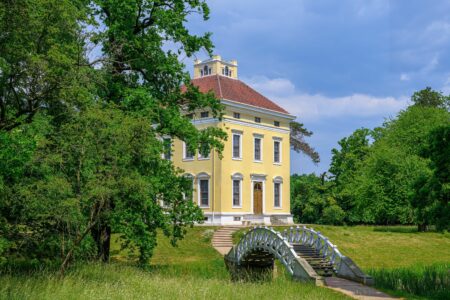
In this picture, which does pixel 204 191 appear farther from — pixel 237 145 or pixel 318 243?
pixel 318 243

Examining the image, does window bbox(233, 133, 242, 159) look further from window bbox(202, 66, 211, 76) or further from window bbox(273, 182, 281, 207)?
window bbox(202, 66, 211, 76)

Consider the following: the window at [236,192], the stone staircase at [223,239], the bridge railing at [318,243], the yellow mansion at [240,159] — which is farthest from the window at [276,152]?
the bridge railing at [318,243]

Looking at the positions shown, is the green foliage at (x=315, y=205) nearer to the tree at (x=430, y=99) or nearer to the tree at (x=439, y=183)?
the tree at (x=430, y=99)

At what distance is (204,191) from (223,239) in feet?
22.3

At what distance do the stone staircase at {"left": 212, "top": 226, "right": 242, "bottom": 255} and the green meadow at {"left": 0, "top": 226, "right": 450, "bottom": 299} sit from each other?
0.49 m

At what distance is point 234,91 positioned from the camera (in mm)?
45938

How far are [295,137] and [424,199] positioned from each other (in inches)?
1631

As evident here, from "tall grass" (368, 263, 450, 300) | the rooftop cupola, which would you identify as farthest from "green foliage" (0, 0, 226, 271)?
the rooftop cupola

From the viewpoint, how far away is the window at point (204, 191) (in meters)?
43.7

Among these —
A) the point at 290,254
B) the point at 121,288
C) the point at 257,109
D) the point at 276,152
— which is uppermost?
the point at 257,109

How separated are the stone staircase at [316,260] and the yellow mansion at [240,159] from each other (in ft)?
50.1

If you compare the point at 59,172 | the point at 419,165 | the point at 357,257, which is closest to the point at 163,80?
the point at 59,172

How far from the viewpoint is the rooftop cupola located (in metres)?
47.6

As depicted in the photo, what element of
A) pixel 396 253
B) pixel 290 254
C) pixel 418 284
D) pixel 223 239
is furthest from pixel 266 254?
pixel 396 253
